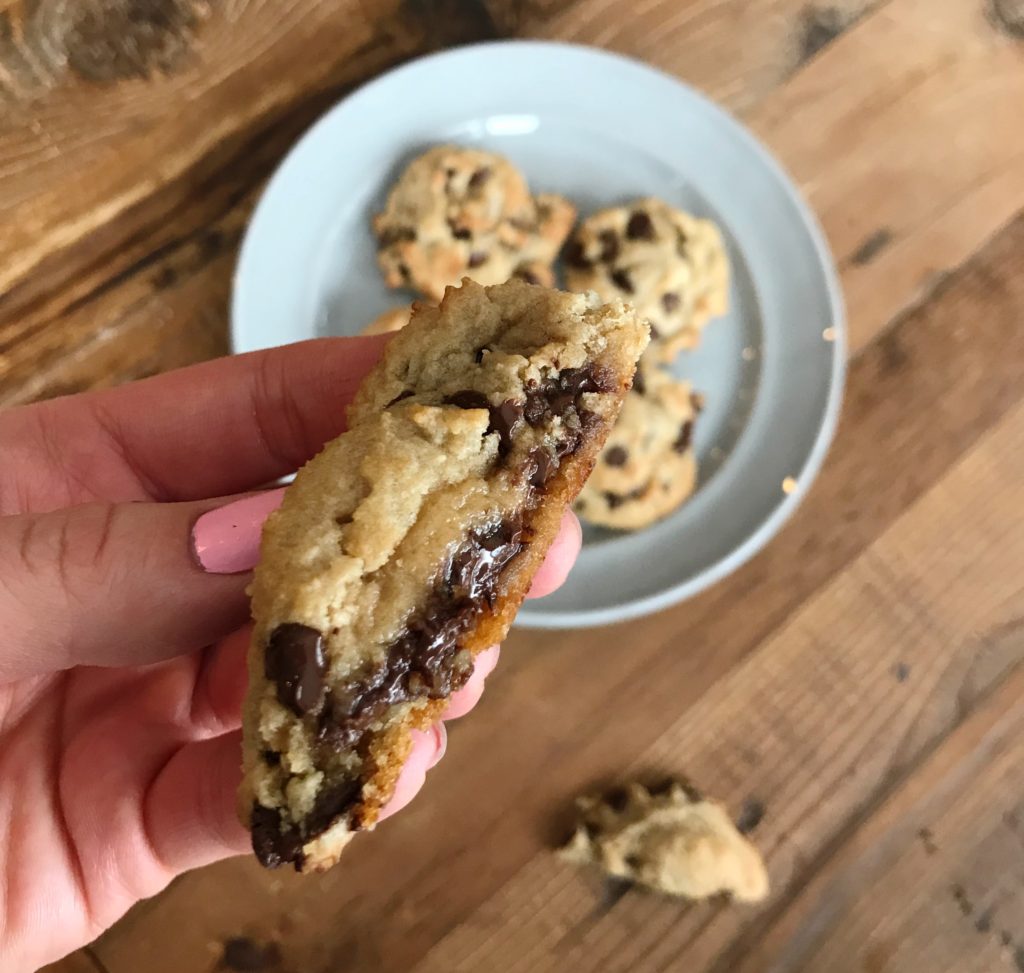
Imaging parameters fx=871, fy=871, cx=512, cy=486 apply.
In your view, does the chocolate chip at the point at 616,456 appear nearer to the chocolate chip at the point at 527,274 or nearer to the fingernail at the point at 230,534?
the chocolate chip at the point at 527,274

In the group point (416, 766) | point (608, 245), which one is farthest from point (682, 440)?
point (416, 766)

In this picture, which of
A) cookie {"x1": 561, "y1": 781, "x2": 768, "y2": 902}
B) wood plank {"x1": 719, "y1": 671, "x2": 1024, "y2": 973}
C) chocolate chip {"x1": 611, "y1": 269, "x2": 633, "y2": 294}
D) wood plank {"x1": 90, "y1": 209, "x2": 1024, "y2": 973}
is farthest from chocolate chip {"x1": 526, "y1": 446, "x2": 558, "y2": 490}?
wood plank {"x1": 719, "y1": 671, "x2": 1024, "y2": 973}

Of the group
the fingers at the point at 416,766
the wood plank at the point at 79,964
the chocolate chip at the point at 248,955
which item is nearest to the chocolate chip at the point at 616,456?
the fingers at the point at 416,766

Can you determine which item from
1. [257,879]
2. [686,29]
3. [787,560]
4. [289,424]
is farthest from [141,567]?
[686,29]

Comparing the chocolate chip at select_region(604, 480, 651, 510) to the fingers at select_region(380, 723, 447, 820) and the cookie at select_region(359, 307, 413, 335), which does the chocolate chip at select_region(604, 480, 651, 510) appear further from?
the fingers at select_region(380, 723, 447, 820)

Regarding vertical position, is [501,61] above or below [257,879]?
above

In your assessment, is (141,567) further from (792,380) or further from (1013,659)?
(1013,659)

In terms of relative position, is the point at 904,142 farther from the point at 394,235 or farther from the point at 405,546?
the point at 405,546
